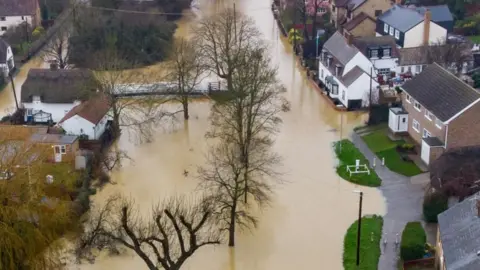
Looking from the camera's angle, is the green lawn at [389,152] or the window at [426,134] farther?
the window at [426,134]

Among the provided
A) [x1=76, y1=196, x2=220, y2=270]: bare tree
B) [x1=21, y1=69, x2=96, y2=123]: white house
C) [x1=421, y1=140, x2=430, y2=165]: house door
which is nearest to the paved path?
[x1=421, y1=140, x2=430, y2=165]: house door

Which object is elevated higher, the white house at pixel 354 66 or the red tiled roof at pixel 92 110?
the white house at pixel 354 66

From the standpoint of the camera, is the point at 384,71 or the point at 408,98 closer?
the point at 408,98

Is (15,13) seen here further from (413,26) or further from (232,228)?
(232,228)

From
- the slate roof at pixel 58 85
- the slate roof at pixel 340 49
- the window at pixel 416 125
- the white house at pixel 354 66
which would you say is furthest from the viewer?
the slate roof at pixel 340 49

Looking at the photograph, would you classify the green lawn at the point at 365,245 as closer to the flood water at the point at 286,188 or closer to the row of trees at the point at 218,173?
the flood water at the point at 286,188

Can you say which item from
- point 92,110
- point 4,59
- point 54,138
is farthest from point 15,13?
point 54,138

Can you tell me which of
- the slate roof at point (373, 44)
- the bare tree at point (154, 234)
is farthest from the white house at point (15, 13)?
the bare tree at point (154, 234)

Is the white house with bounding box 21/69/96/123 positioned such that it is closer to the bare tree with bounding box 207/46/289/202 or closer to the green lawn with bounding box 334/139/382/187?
the bare tree with bounding box 207/46/289/202
